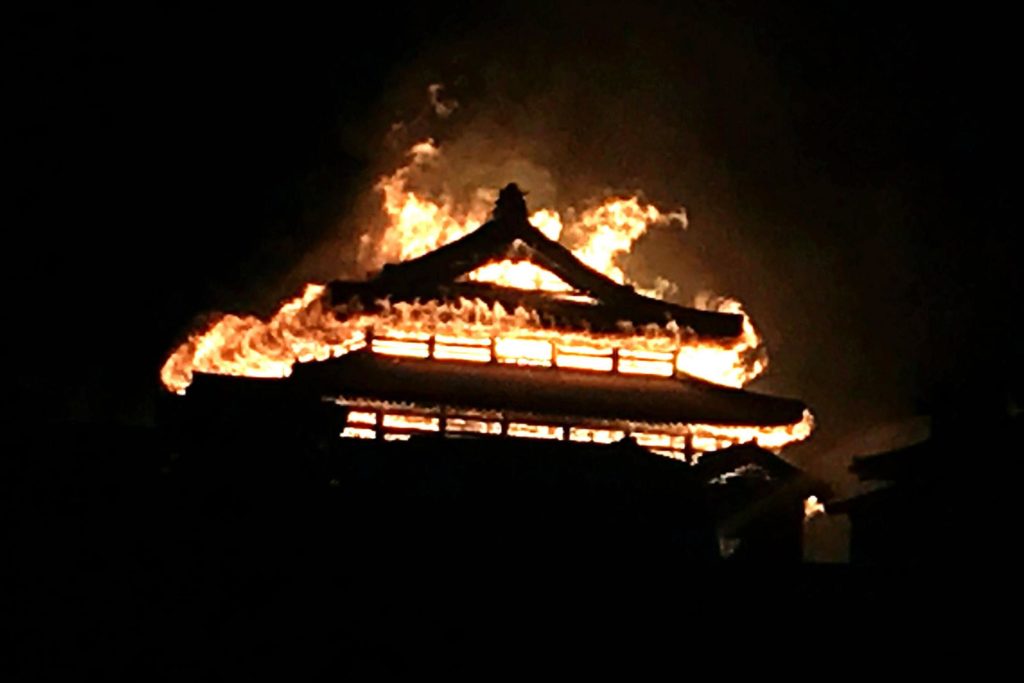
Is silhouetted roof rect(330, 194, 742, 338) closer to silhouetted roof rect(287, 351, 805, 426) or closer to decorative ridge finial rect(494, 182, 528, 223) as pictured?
decorative ridge finial rect(494, 182, 528, 223)

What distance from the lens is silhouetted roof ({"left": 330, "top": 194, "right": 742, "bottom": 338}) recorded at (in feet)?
68.2

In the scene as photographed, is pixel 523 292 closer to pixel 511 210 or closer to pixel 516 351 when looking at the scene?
pixel 516 351

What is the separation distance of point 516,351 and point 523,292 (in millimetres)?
845

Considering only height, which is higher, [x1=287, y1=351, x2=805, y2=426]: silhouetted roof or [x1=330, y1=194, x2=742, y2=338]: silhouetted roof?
[x1=330, y1=194, x2=742, y2=338]: silhouetted roof

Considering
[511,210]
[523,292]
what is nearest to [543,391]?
[523,292]

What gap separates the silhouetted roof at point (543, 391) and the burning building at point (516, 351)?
2 centimetres

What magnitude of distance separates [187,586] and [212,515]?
68 centimetres

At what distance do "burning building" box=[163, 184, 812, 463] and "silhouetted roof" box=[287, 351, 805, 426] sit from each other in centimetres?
2

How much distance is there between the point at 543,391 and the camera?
66.9ft

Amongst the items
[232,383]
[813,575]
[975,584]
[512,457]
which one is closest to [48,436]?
[232,383]

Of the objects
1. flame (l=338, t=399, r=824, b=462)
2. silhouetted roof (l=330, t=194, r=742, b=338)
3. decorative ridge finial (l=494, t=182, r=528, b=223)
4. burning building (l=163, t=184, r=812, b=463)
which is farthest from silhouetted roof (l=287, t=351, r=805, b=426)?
decorative ridge finial (l=494, t=182, r=528, b=223)

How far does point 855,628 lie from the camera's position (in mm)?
13008

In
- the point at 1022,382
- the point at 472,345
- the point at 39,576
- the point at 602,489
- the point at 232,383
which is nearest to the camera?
the point at 39,576

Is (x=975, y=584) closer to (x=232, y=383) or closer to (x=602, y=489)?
(x=602, y=489)
